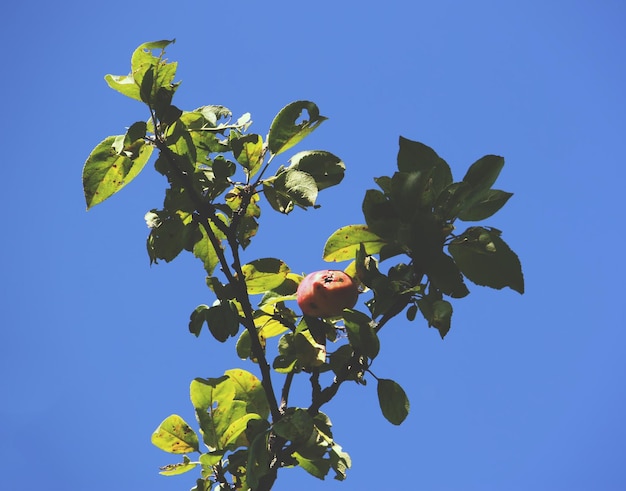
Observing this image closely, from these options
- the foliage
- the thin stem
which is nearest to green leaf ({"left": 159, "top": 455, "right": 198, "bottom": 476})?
the foliage

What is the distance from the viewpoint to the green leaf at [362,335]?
133 centimetres

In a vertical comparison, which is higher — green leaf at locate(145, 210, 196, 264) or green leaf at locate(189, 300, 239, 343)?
green leaf at locate(145, 210, 196, 264)

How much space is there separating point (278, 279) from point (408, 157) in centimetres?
40

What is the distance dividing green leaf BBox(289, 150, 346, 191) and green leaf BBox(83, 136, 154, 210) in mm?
317

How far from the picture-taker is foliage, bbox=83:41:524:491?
4.40ft

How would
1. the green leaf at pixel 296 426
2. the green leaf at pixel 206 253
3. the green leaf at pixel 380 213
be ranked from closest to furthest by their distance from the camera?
the green leaf at pixel 296 426 < the green leaf at pixel 380 213 < the green leaf at pixel 206 253

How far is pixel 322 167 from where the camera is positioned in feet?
5.04

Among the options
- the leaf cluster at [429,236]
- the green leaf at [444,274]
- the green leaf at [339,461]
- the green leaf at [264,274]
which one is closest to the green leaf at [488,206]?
the leaf cluster at [429,236]

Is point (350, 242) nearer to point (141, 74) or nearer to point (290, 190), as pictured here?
point (290, 190)

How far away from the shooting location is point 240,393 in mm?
1603

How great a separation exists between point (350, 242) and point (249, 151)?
0.96 feet

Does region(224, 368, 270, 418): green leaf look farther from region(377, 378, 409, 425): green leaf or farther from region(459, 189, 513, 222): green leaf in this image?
region(459, 189, 513, 222): green leaf

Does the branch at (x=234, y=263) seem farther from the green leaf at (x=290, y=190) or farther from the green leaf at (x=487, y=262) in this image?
the green leaf at (x=487, y=262)

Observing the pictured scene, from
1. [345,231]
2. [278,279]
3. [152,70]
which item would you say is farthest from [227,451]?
[152,70]
